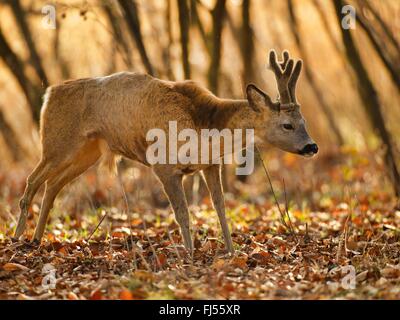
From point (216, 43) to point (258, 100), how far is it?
4.34 m

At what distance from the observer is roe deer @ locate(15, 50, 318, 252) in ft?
29.3

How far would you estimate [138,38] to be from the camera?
1204 centimetres

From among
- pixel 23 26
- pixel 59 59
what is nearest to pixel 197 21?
pixel 23 26

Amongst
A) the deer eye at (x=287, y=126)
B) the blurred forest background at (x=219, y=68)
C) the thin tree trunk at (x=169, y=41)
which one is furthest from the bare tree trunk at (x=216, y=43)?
the deer eye at (x=287, y=126)

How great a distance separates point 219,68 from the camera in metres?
13.6

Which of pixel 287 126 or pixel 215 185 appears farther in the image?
pixel 215 185

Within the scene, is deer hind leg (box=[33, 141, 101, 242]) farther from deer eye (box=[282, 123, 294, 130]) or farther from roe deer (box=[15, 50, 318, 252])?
deer eye (box=[282, 123, 294, 130])

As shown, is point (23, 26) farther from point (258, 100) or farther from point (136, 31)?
point (258, 100)

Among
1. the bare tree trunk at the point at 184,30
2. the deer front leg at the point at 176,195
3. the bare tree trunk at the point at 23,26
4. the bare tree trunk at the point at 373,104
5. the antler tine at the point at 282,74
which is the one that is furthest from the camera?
the bare tree trunk at the point at 23,26

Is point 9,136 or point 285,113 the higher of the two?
point 9,136

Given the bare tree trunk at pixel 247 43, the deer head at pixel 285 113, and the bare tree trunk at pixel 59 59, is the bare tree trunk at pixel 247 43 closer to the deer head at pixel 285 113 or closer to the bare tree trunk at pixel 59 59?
the bare tree trunk at pixel 59 59

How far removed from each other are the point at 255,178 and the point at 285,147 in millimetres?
9007

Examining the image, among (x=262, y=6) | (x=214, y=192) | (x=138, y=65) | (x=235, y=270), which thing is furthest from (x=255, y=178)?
(x=235, y=270)

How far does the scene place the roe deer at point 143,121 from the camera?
892 cm
